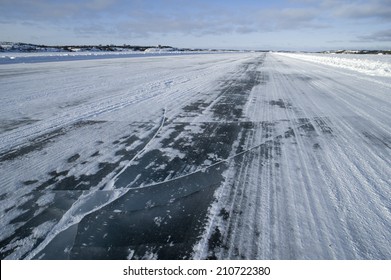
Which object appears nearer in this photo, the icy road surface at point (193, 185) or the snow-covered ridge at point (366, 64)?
the icy road surface at point (193, 185)

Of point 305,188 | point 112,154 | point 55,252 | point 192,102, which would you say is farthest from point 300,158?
point 192,102

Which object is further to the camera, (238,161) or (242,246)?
(238,161)

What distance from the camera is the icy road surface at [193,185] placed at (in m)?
2.44

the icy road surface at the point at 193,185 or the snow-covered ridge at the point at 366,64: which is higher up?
the snow-covered ridge at the point at 366,64

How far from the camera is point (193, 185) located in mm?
3438

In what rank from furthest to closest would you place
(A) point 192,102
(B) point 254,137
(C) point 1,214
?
1. (A) point 192,102
2. (B) point 254,137
3. (C) point 1,214

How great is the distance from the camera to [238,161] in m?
4.09

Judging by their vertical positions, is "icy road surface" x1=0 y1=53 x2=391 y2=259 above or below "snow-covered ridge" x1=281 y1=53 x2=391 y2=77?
below

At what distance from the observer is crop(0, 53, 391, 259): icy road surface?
8.02ft

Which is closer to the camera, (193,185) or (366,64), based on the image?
(193,185)

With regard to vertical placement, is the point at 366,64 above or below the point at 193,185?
above

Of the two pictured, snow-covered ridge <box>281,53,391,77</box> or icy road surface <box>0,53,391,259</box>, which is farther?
snow-covered ridge <box>281,53,391,77</box>
